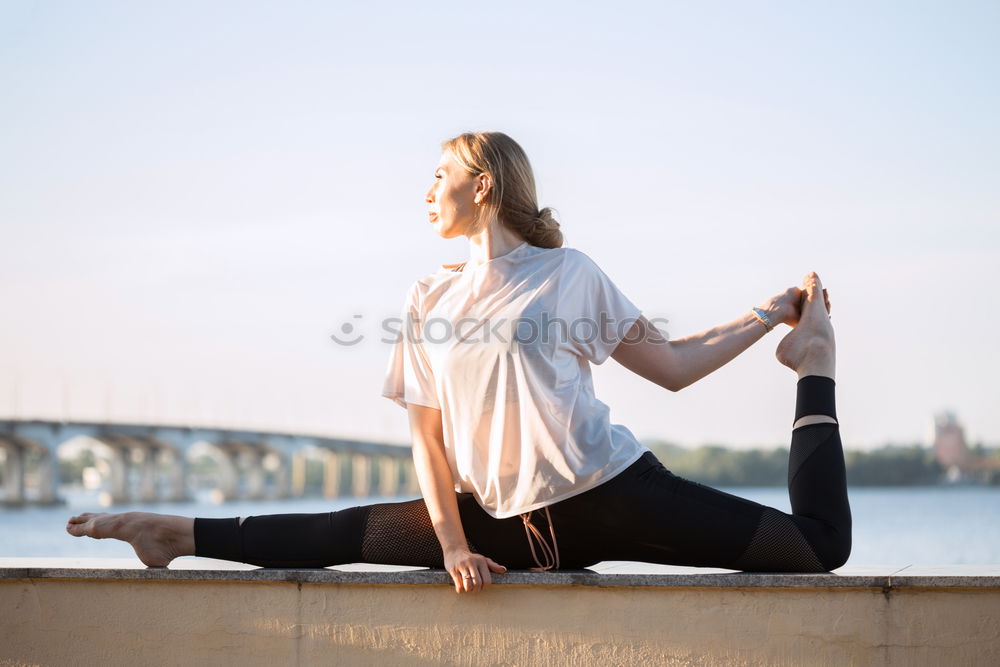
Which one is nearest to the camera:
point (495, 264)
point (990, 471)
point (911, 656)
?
point (911, 656)

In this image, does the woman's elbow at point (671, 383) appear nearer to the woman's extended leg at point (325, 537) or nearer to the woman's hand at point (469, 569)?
the woman's extended leg at point (325, 537)

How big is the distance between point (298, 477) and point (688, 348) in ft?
182

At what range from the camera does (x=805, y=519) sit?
279 centimetres

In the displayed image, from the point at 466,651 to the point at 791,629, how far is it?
80cm

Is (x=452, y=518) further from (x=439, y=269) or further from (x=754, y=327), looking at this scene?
(x=754, y=327)

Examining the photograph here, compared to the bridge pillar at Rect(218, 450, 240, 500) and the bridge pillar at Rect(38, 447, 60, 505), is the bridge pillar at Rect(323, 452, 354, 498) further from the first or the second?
the bridge pillar at Rect(38, 447, 60, 505)

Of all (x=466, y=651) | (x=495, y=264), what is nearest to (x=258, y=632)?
(x=466, y=651)

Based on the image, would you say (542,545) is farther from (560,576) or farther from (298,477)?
(298,477)

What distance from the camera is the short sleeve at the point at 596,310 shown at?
288 centimetres

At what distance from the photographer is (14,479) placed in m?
45.7

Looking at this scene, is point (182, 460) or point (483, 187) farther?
point (182, 460)

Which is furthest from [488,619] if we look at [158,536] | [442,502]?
[158,536]

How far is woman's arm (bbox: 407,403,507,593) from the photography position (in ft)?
8.83

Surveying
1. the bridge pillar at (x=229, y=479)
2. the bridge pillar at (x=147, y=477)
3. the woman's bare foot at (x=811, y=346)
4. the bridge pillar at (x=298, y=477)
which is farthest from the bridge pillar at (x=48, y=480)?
the woman's bare foot at (x=811, y=346)
